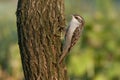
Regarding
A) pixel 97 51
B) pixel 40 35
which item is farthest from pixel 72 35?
pixel 97 51

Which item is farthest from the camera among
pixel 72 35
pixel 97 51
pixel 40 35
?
pixel 97 51

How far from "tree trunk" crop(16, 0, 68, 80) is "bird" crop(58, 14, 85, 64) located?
49 mm

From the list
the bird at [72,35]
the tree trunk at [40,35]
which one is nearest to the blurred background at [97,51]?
the bird at [72,35]

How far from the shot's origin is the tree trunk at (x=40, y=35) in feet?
13.5

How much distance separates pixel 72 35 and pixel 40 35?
0.34m

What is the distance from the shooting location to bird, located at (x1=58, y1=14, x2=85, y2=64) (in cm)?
427

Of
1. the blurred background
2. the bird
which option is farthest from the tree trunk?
the blurred background

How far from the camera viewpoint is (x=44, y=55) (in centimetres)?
419

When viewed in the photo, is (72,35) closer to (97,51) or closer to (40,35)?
(40,35)

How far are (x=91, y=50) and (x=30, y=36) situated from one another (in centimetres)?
396

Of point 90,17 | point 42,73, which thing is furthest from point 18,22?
point 90,17

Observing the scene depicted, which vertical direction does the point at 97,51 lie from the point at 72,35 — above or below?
below

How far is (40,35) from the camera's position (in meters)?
4.14

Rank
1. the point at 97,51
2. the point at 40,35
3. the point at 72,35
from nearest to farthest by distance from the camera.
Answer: the point at 40,35
the point at 72,35
the point at 97,51
